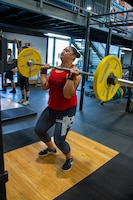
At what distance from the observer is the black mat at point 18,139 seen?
241 cm

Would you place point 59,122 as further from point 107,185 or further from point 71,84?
point 107,185

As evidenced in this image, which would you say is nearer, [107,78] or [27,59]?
[107,78]

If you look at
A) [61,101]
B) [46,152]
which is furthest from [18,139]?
[61,101]

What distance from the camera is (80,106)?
428 centimetres

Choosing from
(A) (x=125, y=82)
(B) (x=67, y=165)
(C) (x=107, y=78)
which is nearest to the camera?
(A) (x=125, y=82)

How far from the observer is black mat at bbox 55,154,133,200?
5.43ft

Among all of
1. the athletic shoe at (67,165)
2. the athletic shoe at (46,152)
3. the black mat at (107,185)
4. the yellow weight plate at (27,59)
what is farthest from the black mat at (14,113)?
the black mat at (107,185)

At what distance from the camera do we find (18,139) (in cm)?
262

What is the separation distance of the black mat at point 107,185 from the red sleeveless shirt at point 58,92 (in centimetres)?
85

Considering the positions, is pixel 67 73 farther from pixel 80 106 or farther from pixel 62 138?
pixel 80 106

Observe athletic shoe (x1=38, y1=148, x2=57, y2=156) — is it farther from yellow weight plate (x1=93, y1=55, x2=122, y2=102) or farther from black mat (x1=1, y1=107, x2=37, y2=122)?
black mat (x1=1, y1=107, x2=37, y2=122)

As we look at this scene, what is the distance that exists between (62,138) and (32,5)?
2945 mm

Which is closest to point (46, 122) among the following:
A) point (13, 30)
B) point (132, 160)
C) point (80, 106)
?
point (132, 160)

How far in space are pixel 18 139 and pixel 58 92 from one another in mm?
1278
